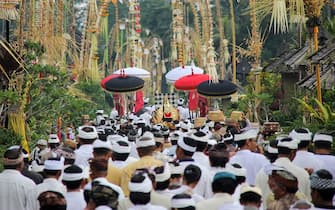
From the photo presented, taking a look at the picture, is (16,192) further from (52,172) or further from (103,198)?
(103,198)

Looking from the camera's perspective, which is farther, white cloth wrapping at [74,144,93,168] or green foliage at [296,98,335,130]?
green foliage at [296,98,335,130]

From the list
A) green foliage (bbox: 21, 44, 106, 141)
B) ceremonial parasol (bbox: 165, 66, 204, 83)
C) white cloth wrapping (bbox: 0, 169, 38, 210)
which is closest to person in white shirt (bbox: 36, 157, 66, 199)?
white cloth wrapping (bbox: 0, 169, 38, 210)

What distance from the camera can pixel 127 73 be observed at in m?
23.6

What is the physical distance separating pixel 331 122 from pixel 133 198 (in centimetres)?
785

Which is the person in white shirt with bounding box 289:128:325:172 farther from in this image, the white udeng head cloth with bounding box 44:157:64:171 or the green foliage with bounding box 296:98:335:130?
the green foliage with bounding box 296:98:335:130

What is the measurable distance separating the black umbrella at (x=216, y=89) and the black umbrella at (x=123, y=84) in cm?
149

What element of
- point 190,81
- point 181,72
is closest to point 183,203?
point 190,81

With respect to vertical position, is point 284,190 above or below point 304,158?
above

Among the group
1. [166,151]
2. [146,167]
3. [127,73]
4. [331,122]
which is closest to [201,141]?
[146,167]

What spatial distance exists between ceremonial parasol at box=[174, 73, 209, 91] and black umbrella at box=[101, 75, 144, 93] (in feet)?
4.17

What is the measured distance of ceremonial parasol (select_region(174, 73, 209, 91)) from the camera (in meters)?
22.6

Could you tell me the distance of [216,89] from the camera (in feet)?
68.9

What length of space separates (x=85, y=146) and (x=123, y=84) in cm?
1033

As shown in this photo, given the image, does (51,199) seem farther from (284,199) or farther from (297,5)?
(297,5)
